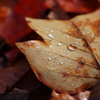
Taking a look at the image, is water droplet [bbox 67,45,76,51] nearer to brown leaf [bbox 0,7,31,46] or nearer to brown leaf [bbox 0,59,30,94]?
brown leaf [bbox 0,59,30,94]

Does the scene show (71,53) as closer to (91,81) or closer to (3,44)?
(91,81)

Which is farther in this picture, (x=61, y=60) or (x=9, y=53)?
(x=9, y=53)

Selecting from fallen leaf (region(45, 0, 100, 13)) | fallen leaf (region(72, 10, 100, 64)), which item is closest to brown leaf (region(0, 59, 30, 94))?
fallen leaf (region(72, 10, 100, 64))

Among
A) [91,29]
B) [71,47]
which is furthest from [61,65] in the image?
[91,29]

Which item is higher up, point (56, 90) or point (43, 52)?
point (43, 52)

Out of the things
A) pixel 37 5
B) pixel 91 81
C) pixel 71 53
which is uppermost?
pixel 37 5

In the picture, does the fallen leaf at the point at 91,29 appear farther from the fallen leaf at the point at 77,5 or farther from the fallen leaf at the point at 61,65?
the fallen leaf at the point at 77,5

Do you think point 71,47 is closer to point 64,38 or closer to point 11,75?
point 64,38

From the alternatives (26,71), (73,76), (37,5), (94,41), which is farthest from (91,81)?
(37,5)

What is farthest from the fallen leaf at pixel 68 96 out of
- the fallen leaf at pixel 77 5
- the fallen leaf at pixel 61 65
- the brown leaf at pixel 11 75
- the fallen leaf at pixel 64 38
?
the fallen leaf at pixel 77 5
